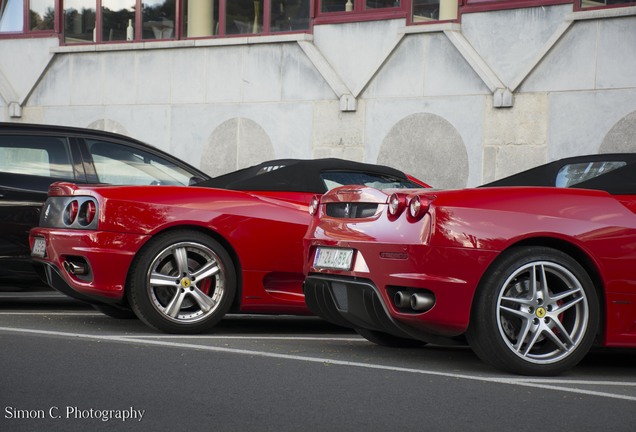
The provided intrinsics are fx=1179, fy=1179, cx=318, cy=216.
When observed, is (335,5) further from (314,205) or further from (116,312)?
(314,205)

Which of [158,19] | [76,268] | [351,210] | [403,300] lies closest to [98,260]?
[76,268]

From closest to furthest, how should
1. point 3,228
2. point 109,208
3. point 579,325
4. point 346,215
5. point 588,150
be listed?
point 579,325, point 346,215, point 109,208, point 3,228, point 588,150

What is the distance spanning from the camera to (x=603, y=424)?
5.25m

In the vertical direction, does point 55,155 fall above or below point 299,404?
above

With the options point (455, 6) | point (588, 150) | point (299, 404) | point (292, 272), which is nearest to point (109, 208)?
point (292, 272)

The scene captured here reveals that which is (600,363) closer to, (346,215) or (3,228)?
(346,215)

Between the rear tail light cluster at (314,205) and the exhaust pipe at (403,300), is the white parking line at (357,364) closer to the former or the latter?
the exhaust pipe at (403,300)

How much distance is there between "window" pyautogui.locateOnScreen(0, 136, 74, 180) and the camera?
990 cm

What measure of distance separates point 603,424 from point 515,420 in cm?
39

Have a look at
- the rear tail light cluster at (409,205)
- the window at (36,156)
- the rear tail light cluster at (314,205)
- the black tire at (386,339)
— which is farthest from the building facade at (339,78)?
the rear tail light cluster at (409,205)

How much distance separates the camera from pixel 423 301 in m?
6.60

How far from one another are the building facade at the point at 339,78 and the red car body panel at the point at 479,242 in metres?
9.25

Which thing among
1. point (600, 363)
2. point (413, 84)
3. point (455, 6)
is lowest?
point (600, 363)

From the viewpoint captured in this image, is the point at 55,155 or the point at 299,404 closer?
the point at 299,404
